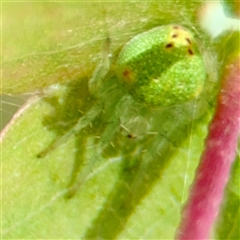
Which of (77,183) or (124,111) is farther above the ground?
(124,111)

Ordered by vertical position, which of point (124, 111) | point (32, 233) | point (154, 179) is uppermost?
point (124, 111)

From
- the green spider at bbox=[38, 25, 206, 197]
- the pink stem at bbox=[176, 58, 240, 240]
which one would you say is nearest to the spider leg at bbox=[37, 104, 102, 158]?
the green spider at bbox=[38, 25, 206, 197]

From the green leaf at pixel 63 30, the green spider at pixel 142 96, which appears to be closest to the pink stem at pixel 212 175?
the green spider at pixel 142 96

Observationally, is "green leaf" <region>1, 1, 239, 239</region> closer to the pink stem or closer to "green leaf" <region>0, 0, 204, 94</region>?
"green leaf" <region>0, 0, 204, 94</region>

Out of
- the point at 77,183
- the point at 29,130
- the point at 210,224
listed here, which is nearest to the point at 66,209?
the point at 77,183

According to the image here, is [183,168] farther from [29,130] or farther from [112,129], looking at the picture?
[29,130]

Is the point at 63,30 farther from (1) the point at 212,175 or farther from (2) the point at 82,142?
(1) the point at 212,175
